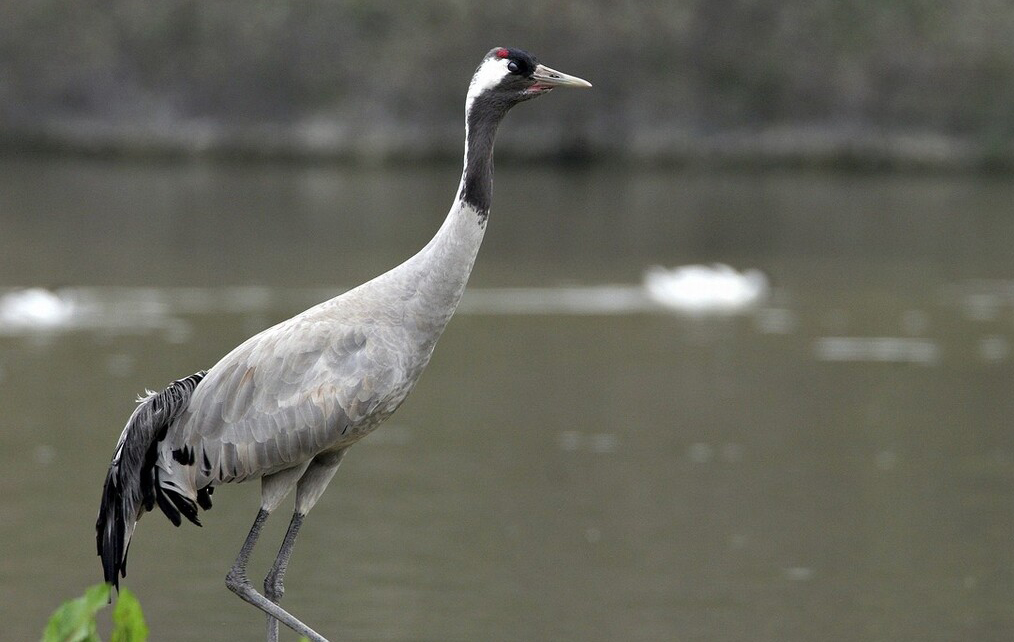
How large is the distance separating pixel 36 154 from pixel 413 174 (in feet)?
29.6

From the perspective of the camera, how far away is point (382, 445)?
10.8 m

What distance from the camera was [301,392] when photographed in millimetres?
5754

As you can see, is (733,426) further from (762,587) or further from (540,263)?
(540,263)

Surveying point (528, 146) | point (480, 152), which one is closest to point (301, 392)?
point (480, 152)

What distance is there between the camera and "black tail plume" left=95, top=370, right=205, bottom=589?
19.0ft

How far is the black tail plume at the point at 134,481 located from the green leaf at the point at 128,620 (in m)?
0.63

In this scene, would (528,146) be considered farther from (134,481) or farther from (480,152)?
(134,481)

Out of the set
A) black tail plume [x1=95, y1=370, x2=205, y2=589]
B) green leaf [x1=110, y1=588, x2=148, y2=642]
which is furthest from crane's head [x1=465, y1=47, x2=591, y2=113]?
green leaf [x1=110, y1=588, x2=148, y2=642]

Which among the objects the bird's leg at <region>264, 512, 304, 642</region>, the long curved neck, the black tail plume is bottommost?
the bird's leg at <region>264, 512, 304, 642</region>

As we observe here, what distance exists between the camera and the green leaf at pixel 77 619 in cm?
500

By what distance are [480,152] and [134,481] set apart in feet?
5.20

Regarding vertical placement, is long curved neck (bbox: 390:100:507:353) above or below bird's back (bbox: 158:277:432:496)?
above

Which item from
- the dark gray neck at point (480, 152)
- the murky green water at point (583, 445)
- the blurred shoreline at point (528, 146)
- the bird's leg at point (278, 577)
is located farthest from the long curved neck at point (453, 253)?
the blurred shoreline at point (528, 146)

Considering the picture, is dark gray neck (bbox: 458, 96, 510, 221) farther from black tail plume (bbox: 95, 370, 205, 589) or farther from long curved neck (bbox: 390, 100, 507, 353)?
black tail plume (bbox: 95, 370, 205, 589)
